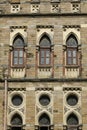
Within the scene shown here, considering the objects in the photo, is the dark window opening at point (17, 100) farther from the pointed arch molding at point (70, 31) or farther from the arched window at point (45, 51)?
the pointed arch molding at point (70, 31)

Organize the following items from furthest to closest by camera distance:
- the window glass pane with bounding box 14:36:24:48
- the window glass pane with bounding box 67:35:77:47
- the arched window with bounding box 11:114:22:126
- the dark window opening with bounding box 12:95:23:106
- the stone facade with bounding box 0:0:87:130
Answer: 1. the window glass pane with bounding box 14:36:24:48
2. the window glass pane with bounding box 67:35:77:47
3. the dark window opening with bounding box 12:95:23:106
4. the arched window with bounding box 11:114:22:126
5. the stone facade with bounding box 0:0:87:130

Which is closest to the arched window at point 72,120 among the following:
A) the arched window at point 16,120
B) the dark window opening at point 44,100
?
the dark window opening at point 44,100

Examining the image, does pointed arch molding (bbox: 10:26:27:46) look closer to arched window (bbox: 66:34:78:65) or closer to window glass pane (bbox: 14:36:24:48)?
window glass pane (bbox: 14:36:24:48)

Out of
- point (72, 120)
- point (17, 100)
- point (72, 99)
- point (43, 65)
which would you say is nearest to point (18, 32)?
point (43, 65)

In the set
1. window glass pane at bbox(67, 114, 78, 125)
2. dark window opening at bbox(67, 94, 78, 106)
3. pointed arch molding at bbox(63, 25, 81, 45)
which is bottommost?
window glass pane at bbox(67, 114, 78, 125)

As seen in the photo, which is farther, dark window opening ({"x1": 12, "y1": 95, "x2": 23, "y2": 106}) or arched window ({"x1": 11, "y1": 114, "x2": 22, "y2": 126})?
dark window opening ({"x1": 12, "y1": 95, "x2": 23, "y2": 106})

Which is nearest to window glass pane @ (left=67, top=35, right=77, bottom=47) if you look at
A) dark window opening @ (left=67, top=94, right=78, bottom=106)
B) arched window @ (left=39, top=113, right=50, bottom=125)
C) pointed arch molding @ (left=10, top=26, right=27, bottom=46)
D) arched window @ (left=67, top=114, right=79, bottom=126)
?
pointed arch molding @ (left=10, top=26, right=27, bottom=46)

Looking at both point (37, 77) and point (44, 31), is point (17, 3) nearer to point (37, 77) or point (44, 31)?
point (44, 31)

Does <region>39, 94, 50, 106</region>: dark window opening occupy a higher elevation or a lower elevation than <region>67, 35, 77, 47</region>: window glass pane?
lower

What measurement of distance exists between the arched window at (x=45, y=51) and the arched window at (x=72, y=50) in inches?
35.9

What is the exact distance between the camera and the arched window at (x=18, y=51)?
26219 mm

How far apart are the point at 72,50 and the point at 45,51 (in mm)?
1300

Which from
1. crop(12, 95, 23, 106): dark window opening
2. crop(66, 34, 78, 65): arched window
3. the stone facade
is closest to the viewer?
the stone facade

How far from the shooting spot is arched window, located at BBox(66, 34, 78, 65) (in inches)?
1029
